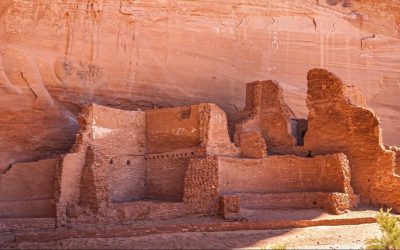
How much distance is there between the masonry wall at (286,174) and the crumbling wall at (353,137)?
0.69 metres

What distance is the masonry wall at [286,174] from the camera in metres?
17.0

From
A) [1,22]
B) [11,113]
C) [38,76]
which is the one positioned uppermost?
[1,22]

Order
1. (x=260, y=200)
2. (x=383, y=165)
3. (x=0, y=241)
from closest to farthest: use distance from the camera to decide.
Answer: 1. (x=0, y=241)
2. (x=260, y=200)
3. (x=383, y=165)

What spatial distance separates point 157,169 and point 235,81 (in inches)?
198

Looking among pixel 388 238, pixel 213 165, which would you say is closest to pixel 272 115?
pixel 213 165

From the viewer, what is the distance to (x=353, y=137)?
18.1 metres

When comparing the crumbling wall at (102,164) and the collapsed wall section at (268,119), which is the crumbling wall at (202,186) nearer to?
the crumbling wall at (102,164)

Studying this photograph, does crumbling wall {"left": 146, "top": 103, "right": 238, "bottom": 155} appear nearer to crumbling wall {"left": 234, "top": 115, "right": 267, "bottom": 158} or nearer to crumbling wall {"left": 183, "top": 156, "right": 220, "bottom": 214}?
crumbling wall {"left": 234, "top": 115, "right": 267, "bottom": 158}

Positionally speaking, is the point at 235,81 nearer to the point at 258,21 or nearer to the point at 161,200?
the point at 258,21

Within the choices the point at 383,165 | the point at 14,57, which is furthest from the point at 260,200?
the point at 14,57

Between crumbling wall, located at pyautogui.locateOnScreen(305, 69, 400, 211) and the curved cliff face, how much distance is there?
3.16 m

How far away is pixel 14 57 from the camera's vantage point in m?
18.0

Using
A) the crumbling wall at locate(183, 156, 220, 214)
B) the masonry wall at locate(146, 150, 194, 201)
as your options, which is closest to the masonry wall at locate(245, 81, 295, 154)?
the masonry wall at locate(146, 150, 194, 201)

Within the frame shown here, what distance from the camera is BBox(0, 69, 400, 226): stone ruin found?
1565 centimetres
